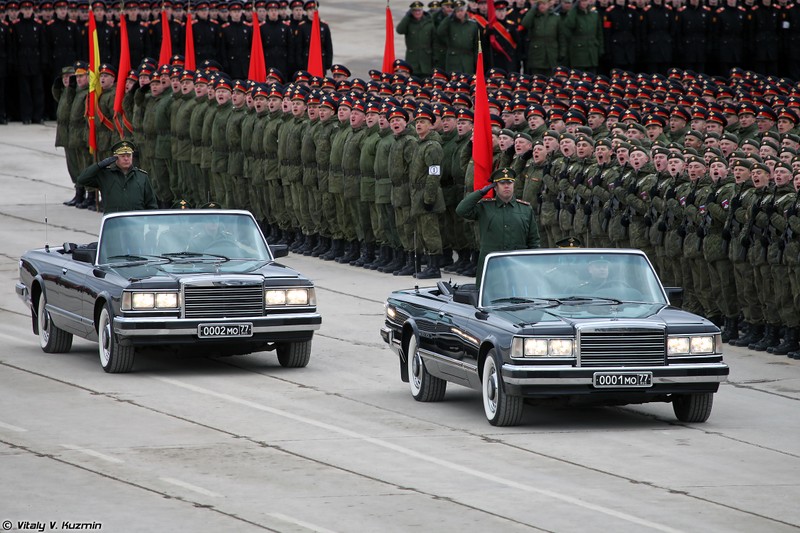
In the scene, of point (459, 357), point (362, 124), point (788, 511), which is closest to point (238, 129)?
point (362, 124)

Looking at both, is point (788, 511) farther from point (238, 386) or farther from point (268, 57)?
point (268, 57)

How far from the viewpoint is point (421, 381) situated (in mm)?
16047

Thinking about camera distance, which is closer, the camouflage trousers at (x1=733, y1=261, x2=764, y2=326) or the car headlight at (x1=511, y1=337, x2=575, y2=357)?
the car headlight at (x1=511, y1=337, x2=575, y2=357)

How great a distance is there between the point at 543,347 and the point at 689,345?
3.68ft

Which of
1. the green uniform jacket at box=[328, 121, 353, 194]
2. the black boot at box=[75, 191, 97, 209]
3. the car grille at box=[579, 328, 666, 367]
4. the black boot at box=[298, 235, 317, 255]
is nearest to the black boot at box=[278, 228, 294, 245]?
the black boot at box=[298, 235, 317, 255]

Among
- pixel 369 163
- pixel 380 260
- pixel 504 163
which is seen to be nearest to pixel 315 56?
pixel 369 163

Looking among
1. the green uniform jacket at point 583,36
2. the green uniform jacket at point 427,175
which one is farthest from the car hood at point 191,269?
the green uniform jacket at point 583,36

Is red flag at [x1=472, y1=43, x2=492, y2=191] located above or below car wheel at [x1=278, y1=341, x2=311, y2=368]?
above

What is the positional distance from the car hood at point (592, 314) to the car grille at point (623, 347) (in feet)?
0.48

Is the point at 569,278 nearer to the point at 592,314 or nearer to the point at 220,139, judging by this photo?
the point at 592,314

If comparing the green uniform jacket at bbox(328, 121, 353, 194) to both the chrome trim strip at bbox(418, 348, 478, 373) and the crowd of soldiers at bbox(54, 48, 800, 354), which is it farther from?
the chrome trim strip at bbox(418, 348, 478, 373)

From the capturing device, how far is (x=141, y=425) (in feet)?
48.1

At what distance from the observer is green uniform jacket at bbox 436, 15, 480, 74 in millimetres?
35562

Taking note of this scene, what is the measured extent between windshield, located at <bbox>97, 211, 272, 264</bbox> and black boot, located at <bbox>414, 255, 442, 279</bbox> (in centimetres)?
612
